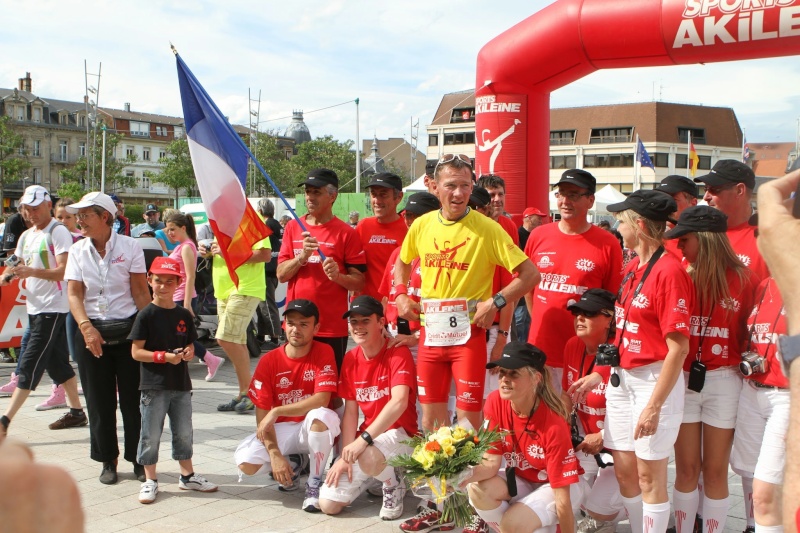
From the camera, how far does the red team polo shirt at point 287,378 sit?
17.9 ft

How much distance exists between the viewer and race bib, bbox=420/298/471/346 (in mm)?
4723

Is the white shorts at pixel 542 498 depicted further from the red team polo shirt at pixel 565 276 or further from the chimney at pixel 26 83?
the chimney at pixel 26 83

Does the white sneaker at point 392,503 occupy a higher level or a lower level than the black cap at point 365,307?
lower

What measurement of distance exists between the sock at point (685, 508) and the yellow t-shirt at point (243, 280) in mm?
Answer: 4681

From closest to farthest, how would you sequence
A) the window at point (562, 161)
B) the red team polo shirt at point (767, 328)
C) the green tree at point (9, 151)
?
the red team polo shirt at point (767, 328), the green tree at point (9, 151), the window at point (562, 161)

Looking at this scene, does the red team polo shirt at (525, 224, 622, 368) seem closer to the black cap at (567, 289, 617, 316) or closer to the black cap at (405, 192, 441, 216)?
the black cap at (567, 289, 617, 316)

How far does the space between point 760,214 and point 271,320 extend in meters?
9.87

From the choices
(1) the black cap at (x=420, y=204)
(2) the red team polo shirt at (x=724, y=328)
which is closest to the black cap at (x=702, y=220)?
(2) the red team polo shirt at (x=724, y=328)

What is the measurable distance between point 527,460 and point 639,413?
27.8 inches

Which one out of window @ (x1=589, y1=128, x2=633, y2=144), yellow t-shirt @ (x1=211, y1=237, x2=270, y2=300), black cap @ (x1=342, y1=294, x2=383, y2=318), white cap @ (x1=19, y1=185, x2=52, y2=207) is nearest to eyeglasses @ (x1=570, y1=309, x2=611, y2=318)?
black cap @ (x1=342, y1=294, x2=383, y2=318)

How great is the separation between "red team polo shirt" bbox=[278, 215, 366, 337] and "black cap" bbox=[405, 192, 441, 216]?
503mm

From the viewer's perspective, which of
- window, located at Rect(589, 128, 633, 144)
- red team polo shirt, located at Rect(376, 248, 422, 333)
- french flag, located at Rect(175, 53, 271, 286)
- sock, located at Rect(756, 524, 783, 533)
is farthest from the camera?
window, located at Rect(589, 128, 633, 144)

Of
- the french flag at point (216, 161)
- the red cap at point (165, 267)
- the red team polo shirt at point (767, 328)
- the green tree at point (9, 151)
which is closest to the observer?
the red team polo shirt at point (767, 328)

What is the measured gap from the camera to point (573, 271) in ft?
16.4
